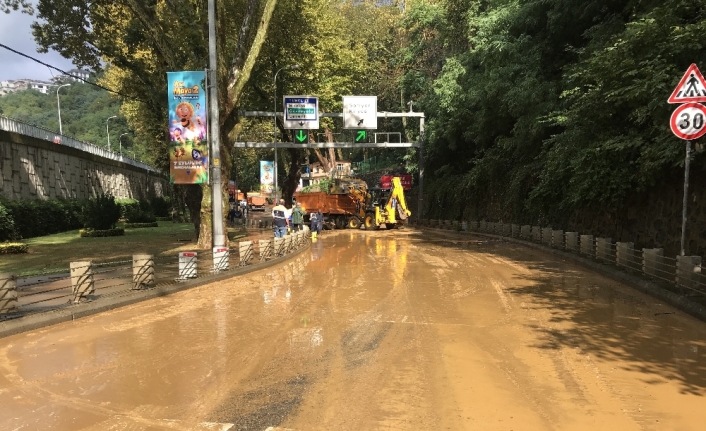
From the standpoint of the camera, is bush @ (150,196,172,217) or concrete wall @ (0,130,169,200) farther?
A: bush @ (150,196,172,217)

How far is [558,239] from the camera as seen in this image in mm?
18359

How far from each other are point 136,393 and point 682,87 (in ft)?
33.6

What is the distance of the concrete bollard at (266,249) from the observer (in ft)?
52.7

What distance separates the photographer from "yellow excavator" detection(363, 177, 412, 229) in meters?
32.6

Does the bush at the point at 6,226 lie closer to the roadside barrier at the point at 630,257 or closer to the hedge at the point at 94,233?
the hedge at the point at 94,233

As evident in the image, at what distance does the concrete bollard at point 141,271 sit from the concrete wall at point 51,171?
2019 cm

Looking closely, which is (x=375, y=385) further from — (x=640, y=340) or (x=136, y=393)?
(x=640, y=340)

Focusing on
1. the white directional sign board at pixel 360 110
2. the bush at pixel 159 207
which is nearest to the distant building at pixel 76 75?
the white directional sign board at pixel 360 110

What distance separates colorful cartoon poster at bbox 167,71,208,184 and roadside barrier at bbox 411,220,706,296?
11767 millimetres

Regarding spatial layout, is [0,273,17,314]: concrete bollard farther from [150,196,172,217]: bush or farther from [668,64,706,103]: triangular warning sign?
[150,196,172,217]: bush

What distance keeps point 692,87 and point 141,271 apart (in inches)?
459

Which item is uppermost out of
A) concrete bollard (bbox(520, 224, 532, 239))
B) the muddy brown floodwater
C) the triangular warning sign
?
the triangular warning sign

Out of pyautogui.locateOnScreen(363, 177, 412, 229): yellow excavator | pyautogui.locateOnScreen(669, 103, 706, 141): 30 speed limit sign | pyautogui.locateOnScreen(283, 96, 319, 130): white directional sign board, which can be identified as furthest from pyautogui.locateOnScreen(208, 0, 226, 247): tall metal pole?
pyautogui.locateOnScreen(363, 177, 412, 229): yellow excavator

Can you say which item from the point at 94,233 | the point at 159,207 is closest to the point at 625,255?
the point at 94,233
